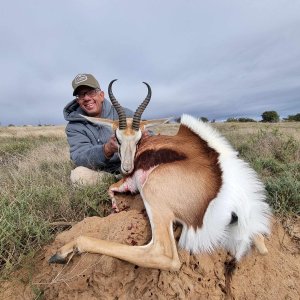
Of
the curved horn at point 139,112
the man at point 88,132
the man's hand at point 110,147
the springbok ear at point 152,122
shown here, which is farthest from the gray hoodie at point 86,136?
the curved horn at point 139,112

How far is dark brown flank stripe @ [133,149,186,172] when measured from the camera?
380cm

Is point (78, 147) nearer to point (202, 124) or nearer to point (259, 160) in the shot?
point (202, 124)

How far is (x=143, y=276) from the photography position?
318 centimetres

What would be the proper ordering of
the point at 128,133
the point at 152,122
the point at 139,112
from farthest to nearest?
the point at 152,122 → the point at 139,112 → the point at 128,133

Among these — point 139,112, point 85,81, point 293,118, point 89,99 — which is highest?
point 85,81

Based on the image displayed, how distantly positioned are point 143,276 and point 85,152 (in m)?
2.88

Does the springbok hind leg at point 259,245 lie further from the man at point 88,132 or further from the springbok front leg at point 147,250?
the man at point 88,132

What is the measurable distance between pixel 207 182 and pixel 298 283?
1419mm

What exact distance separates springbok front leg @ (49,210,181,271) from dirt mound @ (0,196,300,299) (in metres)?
0.19

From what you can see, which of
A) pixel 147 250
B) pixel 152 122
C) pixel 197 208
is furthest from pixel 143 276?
pixel 152 122

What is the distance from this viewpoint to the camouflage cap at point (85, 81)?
5809 mm

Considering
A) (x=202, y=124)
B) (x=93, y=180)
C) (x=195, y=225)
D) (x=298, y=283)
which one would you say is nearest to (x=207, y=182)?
(x=195, y=225)

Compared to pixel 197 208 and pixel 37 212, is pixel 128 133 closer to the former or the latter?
pixel 37 212

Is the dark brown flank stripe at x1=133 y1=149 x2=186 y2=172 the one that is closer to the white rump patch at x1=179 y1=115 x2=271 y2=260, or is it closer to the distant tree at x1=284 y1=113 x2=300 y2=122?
the white rump patch at x1=179 y1=115 x2=271 y2=260
